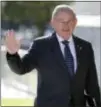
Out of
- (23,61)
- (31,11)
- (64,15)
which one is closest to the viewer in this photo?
(23,61)

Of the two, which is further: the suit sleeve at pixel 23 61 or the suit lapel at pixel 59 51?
the suit lapel at pixel 59 51

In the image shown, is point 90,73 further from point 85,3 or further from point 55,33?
point 85,3

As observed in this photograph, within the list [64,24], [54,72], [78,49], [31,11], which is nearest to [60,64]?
[54,72]

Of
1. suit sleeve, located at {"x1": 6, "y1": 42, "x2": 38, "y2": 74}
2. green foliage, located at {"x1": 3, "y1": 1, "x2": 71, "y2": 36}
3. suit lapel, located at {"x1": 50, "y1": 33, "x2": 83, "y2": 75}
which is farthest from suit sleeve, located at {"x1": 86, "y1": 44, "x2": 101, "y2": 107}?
green foliage, located at {"x1": 3, "y1": 1, "x2": 71, "y2": 36}

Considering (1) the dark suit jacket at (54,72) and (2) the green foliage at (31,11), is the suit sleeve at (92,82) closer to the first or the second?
(1) the dark suit jacket at (54,72)

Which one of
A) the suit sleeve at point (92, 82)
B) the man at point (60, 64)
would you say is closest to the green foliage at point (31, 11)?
the suit sleeve at point (92, 82)

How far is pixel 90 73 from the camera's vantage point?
14.4 feet

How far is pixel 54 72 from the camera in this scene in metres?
4.16

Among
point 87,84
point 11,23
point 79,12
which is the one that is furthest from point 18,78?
point 11,23

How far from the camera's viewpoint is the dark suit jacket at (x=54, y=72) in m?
4.16

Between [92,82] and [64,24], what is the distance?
2.16 ft

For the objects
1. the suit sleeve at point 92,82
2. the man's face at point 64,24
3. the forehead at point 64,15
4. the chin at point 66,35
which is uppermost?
the forehead at point 64,15

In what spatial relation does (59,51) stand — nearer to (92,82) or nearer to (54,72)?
(54,72)

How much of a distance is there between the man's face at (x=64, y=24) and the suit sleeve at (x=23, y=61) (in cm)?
27
